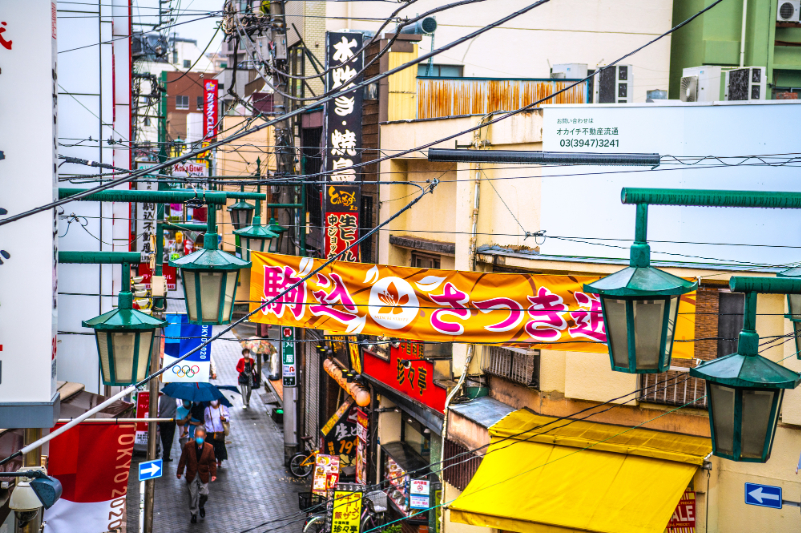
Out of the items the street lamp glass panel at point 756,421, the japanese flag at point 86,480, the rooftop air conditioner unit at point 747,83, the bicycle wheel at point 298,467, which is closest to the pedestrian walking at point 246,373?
the bicycle wheel at point 298,467

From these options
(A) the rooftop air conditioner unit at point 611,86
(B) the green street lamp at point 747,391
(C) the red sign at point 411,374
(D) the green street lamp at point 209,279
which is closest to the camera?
(B) the green street lamp at point 747,391

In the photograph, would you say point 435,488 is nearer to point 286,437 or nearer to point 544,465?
point 544,465

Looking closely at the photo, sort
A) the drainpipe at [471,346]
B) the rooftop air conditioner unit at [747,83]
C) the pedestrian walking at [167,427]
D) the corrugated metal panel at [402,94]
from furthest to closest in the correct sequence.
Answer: the pedestrian walking at [167,427]
the corrugated metal panel at [402,94]
the drainpipe at [471,346]
the rooftop air conditioner unit at [747,83]

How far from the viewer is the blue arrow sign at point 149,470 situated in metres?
13.1

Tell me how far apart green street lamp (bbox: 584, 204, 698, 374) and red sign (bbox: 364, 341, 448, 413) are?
985cm

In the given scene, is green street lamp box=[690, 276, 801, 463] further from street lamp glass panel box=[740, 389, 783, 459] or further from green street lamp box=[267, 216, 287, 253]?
green street lamp box=[267, 216, 287, 253]

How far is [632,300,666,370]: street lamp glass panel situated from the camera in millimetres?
5164

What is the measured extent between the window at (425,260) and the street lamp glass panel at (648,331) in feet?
37.8

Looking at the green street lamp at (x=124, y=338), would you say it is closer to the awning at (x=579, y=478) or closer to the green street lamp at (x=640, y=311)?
the green street lamp at (x=640, y=311)

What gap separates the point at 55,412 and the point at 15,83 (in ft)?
10.5

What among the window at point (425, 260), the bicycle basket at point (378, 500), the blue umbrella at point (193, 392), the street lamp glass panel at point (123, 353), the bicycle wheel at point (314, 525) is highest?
the window at point (425, 260)

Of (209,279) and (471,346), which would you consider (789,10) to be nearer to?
(471,346)

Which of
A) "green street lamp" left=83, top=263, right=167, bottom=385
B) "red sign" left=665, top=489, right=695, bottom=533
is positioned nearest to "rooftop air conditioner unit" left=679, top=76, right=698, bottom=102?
"red sign" left=665, top=489, right=695, bottom=533

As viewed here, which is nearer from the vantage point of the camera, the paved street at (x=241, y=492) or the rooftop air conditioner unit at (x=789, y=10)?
the paved street at (x=241, y=492)
